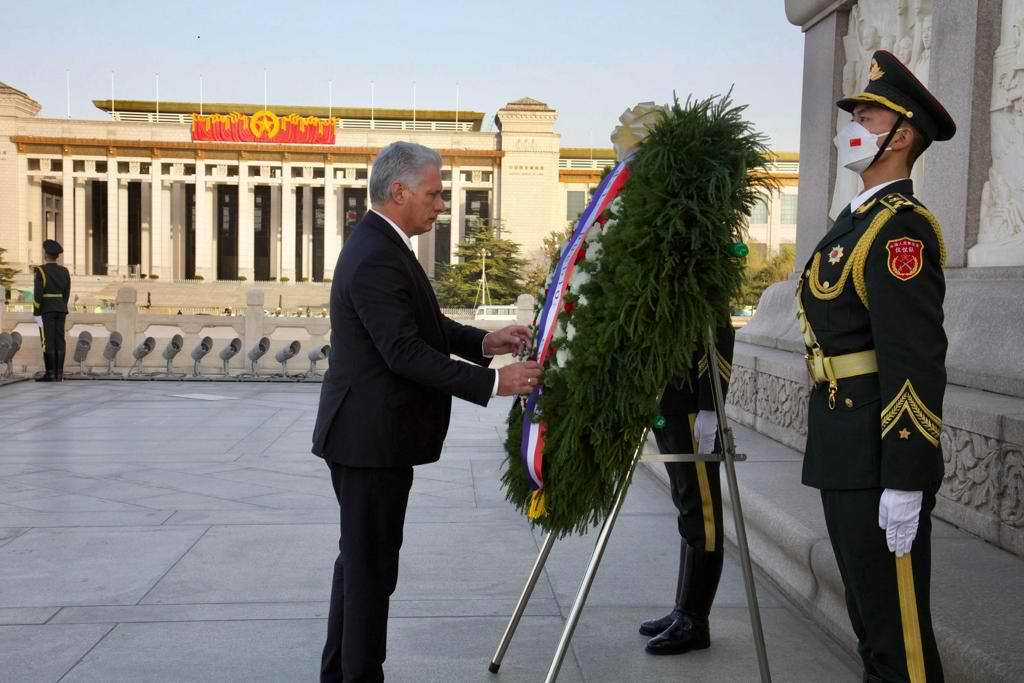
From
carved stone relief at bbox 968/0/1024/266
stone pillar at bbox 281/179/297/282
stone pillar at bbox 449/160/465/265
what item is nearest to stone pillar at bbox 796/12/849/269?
carved stone relief at bbox 968/0/1024/266

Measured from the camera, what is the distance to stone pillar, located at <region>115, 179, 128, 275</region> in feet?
243

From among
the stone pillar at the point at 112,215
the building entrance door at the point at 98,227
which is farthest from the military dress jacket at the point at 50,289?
the building entrance door at the point at 98,227

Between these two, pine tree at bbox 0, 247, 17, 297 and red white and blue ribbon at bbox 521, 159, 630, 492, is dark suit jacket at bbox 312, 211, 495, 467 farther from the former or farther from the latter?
pine tree at bbox 0, 247, 17, 297

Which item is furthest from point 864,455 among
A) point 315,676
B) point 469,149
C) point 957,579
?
point 469,149

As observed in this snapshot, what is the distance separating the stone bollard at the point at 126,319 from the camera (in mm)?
18484

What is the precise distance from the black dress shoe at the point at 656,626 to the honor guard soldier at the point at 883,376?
4.02 ft

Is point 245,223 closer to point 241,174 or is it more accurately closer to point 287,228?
point 287,228

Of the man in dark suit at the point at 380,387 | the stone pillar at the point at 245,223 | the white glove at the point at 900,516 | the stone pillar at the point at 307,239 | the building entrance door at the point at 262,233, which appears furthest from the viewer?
the building entrance door at the point at 262,233

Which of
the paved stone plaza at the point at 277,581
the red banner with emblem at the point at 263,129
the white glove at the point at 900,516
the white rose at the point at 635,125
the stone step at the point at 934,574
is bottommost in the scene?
the paved stone plaza at the point at 277,581

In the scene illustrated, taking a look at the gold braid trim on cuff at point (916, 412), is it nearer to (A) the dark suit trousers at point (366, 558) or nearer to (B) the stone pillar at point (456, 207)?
(A) the dark suit trousers at point (366, 558)

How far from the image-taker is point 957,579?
135 inches

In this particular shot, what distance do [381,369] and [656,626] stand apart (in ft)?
5.57

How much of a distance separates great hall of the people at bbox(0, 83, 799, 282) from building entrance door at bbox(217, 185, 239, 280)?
5.56 meters

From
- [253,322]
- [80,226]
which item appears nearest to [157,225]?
[80,226]
